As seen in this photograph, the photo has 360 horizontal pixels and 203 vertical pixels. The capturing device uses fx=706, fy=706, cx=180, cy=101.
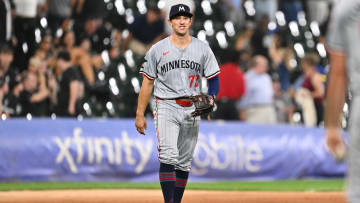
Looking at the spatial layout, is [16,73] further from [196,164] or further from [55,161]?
[196,164]

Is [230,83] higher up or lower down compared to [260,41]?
lower down

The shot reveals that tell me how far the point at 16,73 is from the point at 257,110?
5479 mm

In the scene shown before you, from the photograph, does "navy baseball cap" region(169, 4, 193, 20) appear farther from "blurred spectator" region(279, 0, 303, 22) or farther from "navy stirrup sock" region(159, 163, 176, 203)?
"blurred spectator" region(279, 0, 303, 22)

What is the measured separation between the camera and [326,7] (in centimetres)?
2205

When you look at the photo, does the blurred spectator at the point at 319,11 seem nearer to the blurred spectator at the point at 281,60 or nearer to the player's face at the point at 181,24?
the blurred spectator at the point at 281,60

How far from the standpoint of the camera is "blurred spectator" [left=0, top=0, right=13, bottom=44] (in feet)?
46.3

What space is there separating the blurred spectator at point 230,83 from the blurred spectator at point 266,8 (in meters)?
5.34

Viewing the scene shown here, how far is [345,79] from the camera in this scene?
14.1 ft

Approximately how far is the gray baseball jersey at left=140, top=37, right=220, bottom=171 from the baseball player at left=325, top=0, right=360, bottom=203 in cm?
349

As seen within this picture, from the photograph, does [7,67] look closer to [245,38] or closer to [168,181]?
[245,38]

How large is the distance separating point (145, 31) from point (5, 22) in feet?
11.9

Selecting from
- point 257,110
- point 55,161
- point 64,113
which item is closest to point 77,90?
point 64,113

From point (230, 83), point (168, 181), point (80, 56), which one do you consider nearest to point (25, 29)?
point (80, 56)

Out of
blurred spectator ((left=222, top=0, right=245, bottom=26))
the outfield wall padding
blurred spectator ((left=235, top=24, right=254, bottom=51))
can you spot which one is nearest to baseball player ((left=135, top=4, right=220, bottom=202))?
the outfield wall padding
